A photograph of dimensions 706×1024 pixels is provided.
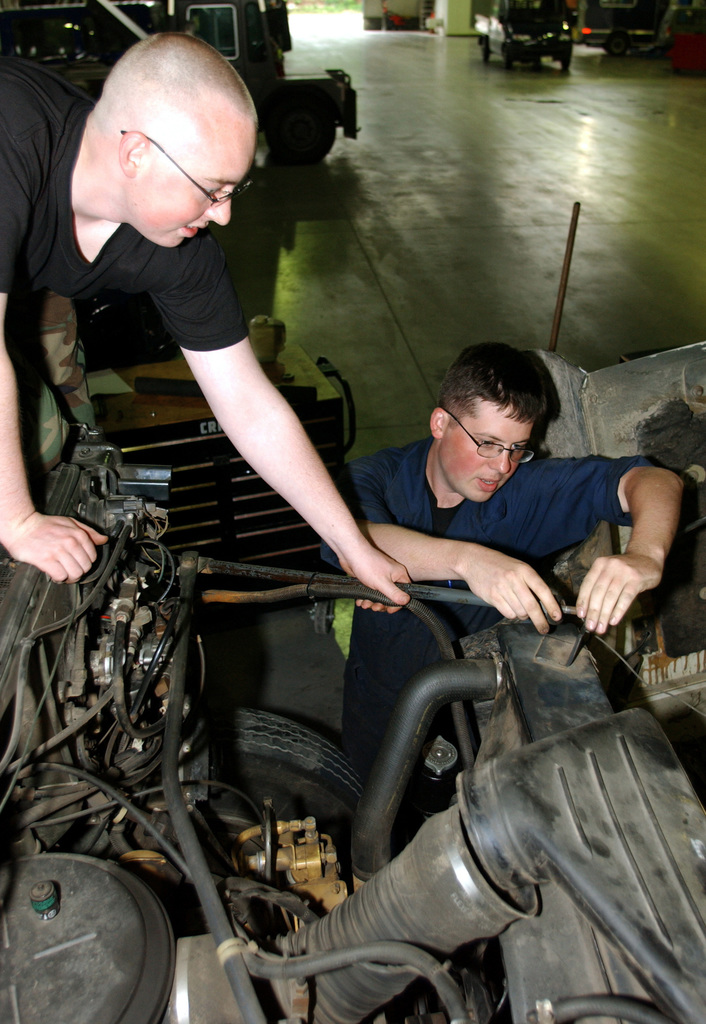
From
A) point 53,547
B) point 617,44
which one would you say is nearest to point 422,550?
point 53,547

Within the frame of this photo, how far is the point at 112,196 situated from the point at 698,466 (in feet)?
4.52

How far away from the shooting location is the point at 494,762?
0.85 m

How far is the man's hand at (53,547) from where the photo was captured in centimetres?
111

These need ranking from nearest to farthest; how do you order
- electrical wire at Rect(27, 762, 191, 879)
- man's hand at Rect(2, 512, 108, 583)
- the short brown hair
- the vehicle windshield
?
electrical wire at Rect(27, 762, 191, 879) < man's hand at Rect(2, 512, 108, 583) < the short brown hair < the vehicle windshield

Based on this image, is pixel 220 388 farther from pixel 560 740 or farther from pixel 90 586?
pixel 560 740

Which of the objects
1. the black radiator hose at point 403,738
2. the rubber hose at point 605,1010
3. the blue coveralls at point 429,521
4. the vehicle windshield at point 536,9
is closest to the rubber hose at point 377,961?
the rubber hose at point 605,1010

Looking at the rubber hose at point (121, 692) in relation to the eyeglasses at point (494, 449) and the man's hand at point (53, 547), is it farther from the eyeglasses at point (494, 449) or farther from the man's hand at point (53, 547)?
the eyeglasses at point (494, 449)

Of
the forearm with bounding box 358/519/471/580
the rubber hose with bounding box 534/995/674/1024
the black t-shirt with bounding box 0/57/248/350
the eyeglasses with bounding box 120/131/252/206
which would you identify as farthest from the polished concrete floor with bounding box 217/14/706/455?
the rubber hose with bounding box 534/995/674/1024

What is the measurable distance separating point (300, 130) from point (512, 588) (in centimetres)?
870

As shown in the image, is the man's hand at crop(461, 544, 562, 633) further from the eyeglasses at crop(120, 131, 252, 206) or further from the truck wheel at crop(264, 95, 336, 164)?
the truck wheel at crop(264, 95, 336, 164)

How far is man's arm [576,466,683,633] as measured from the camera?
117 cm

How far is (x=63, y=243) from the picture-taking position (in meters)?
1.37

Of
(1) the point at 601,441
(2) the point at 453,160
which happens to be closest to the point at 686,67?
(2) the point at 453,160

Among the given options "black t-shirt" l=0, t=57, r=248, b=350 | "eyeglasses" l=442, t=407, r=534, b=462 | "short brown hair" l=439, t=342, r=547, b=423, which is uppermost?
"black t-shirt" l=0, t=57, r=248, b=350
